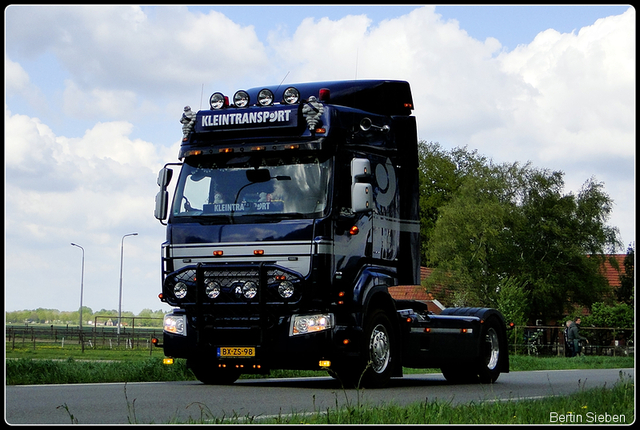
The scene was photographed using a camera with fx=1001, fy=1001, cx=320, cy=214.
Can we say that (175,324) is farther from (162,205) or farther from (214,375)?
(162,205)

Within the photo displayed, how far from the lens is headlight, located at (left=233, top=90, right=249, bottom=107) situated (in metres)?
13.6

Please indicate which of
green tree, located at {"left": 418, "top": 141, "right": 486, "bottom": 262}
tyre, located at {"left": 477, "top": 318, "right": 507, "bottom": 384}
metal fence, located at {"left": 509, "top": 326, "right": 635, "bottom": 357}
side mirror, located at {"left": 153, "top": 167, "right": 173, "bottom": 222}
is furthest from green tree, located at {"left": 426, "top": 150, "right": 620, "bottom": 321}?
side mirror, located at {"left": 153, "top": 167, "right": 173, "bottom": 222}

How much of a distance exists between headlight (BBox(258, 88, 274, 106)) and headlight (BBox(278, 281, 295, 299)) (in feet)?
8.26

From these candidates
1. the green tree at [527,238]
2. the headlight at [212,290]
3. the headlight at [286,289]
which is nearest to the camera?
the headlight at [286,289]

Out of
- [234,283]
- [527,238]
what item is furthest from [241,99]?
[527,238]

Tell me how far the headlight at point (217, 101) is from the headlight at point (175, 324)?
2906mm

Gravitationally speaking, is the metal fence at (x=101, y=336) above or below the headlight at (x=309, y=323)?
above

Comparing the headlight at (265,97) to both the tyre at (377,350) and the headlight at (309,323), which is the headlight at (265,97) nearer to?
the headlight at (309,323)

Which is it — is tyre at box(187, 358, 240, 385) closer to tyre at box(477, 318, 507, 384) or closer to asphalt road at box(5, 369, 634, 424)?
asphalt road at box(5, 369, 634, 424)

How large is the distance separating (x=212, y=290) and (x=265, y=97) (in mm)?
2702

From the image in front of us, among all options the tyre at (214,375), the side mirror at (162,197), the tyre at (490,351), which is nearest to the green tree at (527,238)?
the tyre at (490,351)

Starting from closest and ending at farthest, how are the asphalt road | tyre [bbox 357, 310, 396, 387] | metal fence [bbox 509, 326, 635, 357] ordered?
the asphalt road < tyre [bbox 357, 310, 396, 387] < metal fence [bbox 509, 326, 635, 357]

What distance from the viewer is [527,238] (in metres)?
64.0

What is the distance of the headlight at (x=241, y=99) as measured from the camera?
13.6 meters
